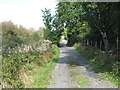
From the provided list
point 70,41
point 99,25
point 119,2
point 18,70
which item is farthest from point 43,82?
point 70,41

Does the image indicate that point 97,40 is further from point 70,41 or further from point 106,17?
point 70,41

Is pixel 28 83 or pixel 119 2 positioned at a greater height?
pixel 119 2

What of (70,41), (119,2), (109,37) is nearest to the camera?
(119,2)

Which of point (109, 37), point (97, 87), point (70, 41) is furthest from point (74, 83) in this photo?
point (70, 41)

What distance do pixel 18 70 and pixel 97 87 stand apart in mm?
3258

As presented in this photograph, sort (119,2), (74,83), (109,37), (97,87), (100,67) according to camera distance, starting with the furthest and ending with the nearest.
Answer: (109,37) < (100,67) < (119,2) < (74,83) < (97,87)

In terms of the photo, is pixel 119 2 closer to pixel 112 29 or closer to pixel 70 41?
pixel 112 29

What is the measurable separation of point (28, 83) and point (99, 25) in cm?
877

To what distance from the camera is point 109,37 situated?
15.5 meters

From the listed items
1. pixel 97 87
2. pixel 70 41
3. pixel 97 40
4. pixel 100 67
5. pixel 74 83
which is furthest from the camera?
pixel 70 41

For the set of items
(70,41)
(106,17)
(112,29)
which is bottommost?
(70,41)

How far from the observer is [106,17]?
44.5ft

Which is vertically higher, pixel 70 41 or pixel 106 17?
pixel 106 17

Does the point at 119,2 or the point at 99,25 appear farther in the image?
the point at 99,25
